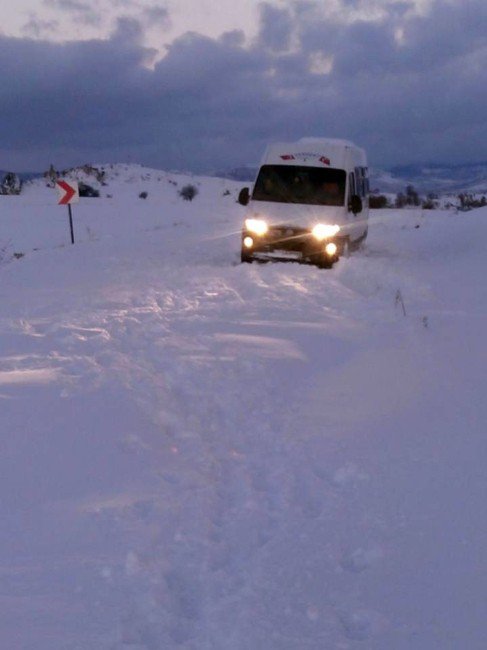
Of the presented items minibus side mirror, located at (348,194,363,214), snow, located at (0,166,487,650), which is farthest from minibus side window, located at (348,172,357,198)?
snow, located at (0,166,487,650)

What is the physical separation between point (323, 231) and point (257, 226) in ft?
3.89

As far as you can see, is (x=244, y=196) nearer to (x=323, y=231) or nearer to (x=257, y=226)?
(x=257, y=226)

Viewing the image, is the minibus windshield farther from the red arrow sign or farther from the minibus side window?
the red arrow sign

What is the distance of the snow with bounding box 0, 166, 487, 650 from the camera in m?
3.42

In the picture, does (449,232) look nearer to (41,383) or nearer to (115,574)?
(41,383)

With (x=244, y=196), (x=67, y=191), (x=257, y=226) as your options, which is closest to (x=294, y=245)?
(x=257, y=226)

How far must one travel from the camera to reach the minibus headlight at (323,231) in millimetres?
13406

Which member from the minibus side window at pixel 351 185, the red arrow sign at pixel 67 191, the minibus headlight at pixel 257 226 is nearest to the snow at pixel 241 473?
the minibus headlight at pixel 257 226

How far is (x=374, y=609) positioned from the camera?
352 cm

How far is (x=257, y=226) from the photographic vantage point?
13570 millimetres

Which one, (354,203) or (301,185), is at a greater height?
(301,185)

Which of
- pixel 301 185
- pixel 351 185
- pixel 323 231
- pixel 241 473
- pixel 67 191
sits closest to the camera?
pixel 241 473

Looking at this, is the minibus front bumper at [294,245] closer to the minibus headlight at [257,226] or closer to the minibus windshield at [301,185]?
the minibus headlight at [257,226]

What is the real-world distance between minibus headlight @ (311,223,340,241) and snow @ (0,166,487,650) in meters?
3.25
